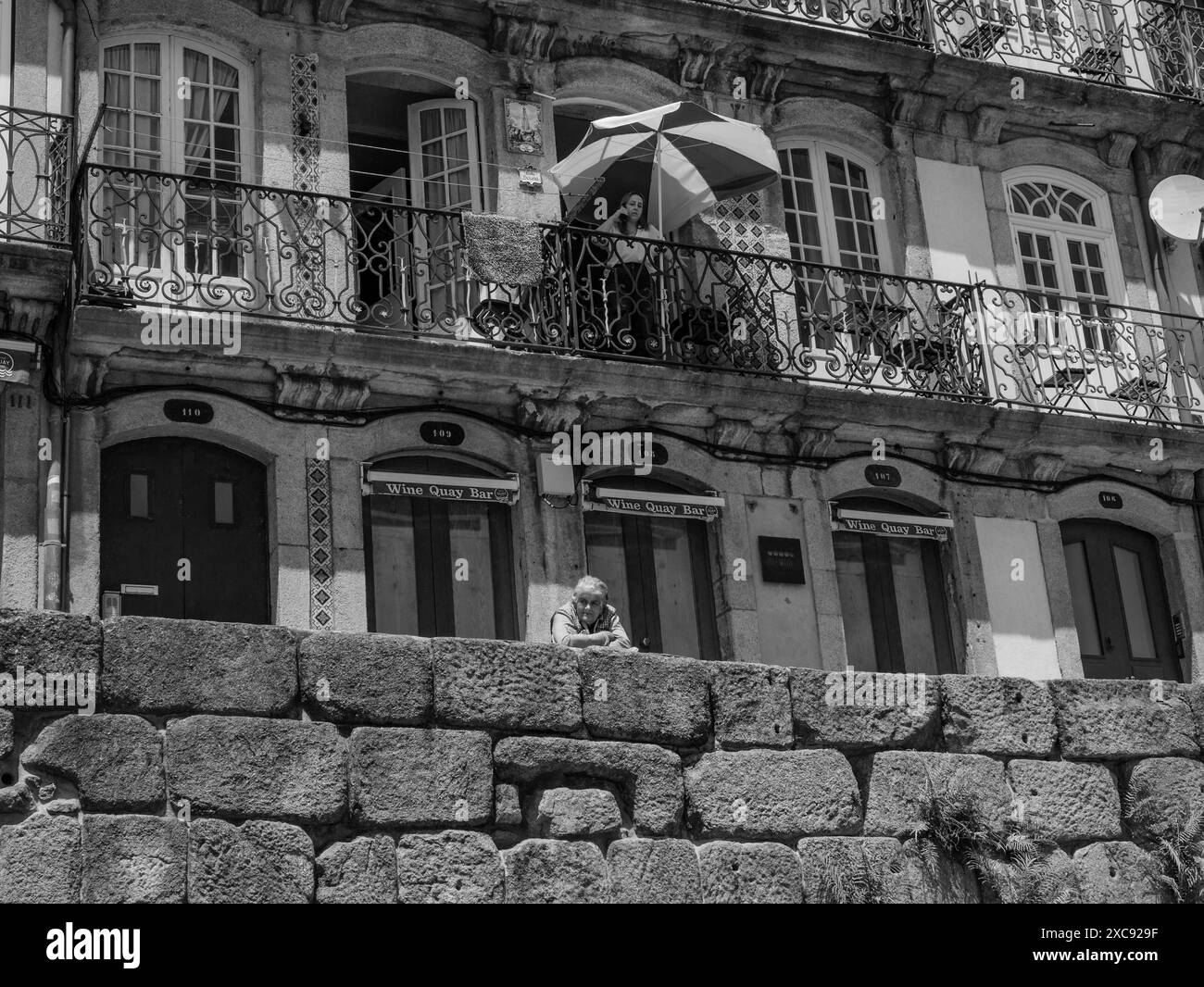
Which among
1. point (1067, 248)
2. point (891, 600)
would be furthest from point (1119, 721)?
point (1067, 248)

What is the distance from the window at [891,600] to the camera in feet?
46.2

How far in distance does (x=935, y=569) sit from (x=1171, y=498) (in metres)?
2.19

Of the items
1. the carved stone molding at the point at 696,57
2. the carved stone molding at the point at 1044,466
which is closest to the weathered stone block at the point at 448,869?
the carved stone molding at the point at 1044,466

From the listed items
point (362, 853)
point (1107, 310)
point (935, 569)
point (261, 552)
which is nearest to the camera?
point (362, 853)

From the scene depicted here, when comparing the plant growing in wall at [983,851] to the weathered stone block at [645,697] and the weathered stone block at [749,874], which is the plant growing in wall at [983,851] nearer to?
the weathered stone block at [749,874]

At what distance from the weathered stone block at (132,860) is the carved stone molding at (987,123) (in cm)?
1050

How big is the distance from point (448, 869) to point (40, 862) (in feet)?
5.42

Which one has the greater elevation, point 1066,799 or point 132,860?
point 1066,799

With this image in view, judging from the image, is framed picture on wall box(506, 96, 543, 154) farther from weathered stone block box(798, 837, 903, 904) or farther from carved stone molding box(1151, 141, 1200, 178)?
weathered stone block box(798, 837, 903, 904)

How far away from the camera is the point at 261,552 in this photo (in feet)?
41.1

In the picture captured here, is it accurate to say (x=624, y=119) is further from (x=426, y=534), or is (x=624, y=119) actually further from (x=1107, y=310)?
(x=1107, y=310)

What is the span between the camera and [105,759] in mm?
7660

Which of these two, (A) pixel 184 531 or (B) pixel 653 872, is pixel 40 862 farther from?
(A) pixel 184 531
